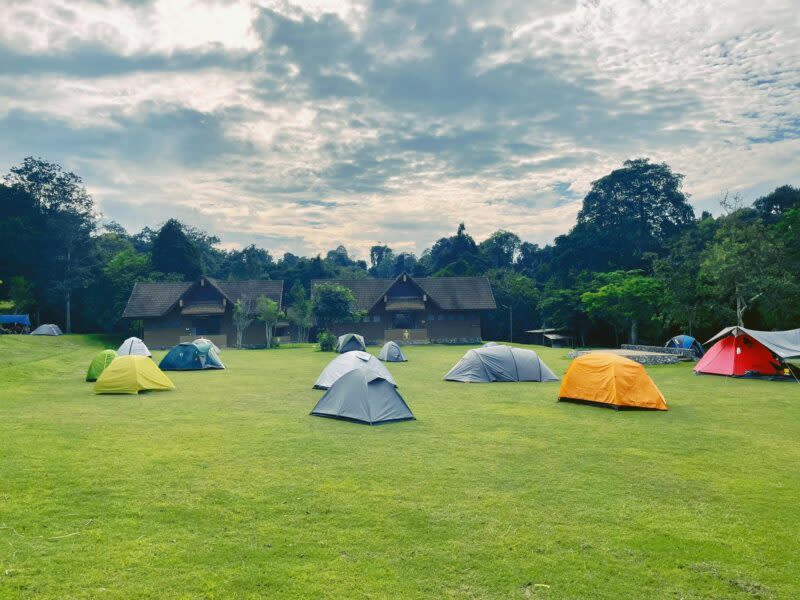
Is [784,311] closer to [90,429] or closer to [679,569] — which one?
[679,569]

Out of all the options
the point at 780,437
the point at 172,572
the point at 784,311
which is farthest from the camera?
the point at 784,311

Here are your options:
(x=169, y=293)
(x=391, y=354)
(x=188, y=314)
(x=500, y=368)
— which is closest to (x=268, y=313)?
(x=188, y=314)

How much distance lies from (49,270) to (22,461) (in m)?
53.5

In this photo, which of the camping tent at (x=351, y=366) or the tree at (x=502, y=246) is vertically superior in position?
the tree at (x=502, y=246)

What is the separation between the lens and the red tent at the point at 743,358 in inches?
822

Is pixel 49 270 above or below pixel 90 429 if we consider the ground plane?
above

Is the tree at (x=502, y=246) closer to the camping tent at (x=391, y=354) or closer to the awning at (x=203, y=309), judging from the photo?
the awning at (x=203, y=309)

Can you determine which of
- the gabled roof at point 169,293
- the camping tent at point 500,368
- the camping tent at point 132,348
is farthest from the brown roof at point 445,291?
the camping tent at point 500,368

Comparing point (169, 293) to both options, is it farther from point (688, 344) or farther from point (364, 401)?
point (364, 401)

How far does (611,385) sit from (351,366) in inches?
276

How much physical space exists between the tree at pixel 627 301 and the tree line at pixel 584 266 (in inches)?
4.1

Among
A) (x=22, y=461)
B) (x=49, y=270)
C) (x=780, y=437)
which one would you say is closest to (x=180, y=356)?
(x=22, y=461)

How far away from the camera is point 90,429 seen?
11477 millimetres

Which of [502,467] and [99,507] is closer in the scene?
[99,507]
